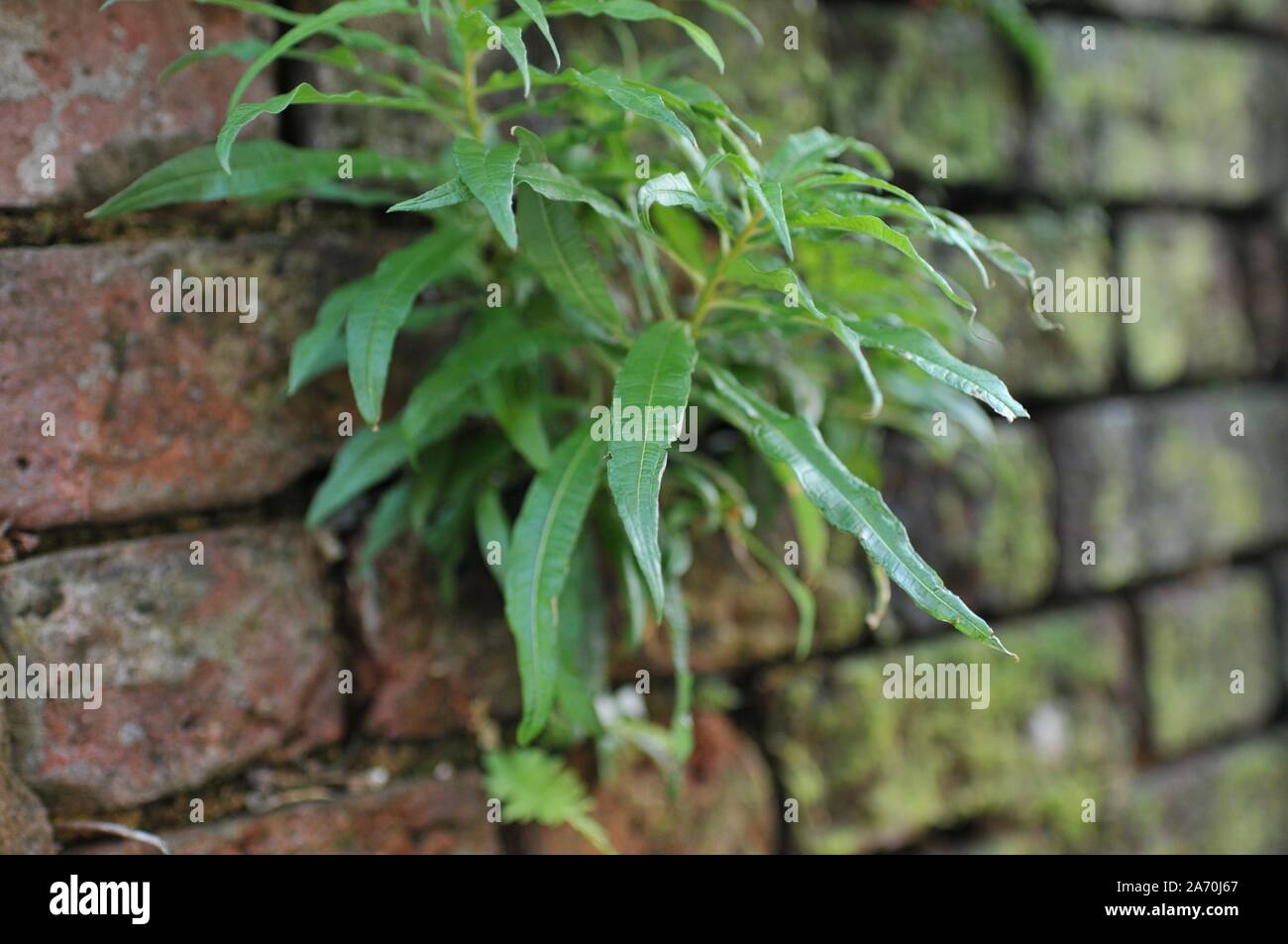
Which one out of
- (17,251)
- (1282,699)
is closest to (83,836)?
(17,251)

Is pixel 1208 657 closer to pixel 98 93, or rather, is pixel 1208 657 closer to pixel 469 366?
pixel 469 366

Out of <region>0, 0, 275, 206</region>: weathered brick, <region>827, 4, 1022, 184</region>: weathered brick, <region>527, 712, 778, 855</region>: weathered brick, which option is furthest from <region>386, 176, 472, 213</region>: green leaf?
<region>827, 4, 1022, 184</region>: weathered brick

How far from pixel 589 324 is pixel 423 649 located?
59 centimetres

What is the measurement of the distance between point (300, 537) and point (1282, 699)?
2.36 meters

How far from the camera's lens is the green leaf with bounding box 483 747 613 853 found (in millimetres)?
1513

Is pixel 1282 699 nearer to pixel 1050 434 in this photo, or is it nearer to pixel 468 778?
pixel 1050 434

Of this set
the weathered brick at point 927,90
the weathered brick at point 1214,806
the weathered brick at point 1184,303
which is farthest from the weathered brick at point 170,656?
the weathered brick at point 1184,303

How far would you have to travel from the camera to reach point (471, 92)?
1291mm

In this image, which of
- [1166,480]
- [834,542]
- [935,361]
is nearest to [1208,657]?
[1166,480]

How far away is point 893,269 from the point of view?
5.94 feet

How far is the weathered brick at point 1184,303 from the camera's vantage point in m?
2.33

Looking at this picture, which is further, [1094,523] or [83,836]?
[1094,523]

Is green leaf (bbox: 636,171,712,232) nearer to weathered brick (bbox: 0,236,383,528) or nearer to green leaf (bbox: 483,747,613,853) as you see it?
weathered brick (bbox: 0,236,383,528)
